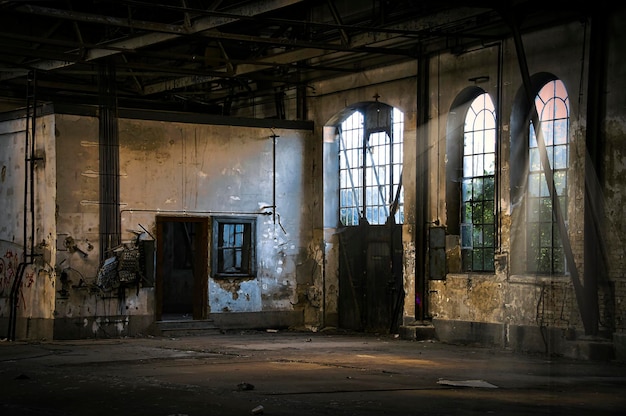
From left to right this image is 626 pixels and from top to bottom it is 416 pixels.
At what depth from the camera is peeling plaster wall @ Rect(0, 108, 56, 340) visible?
17.4 meters

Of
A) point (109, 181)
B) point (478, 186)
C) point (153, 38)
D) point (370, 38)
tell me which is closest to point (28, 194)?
point (109, 181)

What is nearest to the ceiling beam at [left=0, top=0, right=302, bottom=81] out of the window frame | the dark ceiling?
the dark ceiling

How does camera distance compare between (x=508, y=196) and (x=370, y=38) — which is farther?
(x=370, y=38)

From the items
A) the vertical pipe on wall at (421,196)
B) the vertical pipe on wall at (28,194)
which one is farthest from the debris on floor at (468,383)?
the vertical pipe on wall at (28,194)

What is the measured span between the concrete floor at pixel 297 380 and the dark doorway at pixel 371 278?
2.12m

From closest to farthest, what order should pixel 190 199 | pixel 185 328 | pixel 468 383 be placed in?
pixel 468 383, pixel 185 328, pixel 190 199

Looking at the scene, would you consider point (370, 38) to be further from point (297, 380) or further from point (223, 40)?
point (297, 380)

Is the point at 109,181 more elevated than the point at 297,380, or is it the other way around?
the point at 109,181

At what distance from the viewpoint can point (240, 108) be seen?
22.3 m

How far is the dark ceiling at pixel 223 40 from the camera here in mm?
15102

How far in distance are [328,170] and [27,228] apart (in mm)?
6217

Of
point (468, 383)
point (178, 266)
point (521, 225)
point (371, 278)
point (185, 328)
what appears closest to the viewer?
point (468, 383)

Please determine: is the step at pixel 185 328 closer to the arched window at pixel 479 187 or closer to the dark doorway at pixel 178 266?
the dark doorway at pixel 178 266

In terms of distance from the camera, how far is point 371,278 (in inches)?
751
